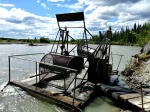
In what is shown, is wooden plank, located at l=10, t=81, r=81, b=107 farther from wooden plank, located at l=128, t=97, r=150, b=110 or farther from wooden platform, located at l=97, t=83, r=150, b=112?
wooden plank, located at l=128, t=97, r=150, b=110

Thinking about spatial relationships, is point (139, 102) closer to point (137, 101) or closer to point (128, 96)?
point (137, 101)

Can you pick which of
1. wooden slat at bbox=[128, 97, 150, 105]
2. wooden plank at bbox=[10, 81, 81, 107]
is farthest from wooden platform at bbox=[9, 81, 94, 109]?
wooden slat at bbox=[128, 97, 150, 105]

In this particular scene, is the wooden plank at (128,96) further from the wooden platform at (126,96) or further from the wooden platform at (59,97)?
the wooden platform at (59,97)

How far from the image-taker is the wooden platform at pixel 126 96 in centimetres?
730

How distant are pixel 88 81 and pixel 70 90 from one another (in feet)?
6.16

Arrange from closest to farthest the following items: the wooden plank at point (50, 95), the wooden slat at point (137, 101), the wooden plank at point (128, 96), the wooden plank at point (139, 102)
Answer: the wooden plank at point (139, 102) < the wooden slat at point (137, 101) < the wooden plank at point (50, 95) < the wooden plank at point (128, 96)

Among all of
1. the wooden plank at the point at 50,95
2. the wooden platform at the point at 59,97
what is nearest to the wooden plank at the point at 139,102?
the wooden platform at the point at 59,97

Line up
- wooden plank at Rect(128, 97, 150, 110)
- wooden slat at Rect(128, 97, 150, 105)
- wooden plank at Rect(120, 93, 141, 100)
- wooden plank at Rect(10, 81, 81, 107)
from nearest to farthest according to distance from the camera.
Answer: wooden plank at Rect(128, 97, 150, 110), wooden slat at Rect(128, 97, 150, 105), wooden plank at Rect(10, 81, 81, 107), wooden plank at Rect(120, 93, 141, 100)

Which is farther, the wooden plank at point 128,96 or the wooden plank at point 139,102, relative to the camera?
the wooden plank at point 128,96

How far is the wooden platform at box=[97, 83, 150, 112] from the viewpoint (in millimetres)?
7297

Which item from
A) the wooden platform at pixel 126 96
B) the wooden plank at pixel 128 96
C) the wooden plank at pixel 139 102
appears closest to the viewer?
the wooden plank at pixel 139 102

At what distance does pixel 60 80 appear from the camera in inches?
413

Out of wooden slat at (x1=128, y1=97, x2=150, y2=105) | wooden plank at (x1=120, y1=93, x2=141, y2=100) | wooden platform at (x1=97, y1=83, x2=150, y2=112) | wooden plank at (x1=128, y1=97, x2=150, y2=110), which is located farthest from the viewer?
wooden plank at (x1=120, y1=93, x2=141, y2=100)

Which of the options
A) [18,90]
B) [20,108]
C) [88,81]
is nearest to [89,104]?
[88,81]
